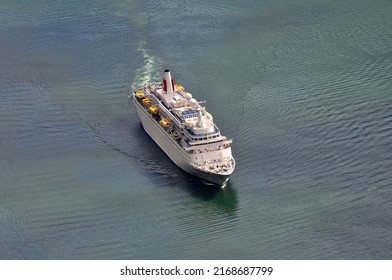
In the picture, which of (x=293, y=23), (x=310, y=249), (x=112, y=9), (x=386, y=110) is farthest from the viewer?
(x=112, y=9)

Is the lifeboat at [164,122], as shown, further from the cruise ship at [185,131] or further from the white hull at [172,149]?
the white hull at [172,149]

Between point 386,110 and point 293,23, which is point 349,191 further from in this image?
point 293,23

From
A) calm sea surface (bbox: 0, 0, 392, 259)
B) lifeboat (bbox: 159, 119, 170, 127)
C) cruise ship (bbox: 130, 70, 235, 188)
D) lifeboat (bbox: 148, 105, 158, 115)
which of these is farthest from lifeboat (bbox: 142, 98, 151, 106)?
lifeboat (bbox: 159, 119, 170, 127)

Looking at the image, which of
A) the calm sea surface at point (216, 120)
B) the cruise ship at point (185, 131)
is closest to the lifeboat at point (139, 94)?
the cruise ship at point (185, 131)

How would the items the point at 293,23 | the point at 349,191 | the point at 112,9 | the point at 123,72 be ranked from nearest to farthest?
1. the point at 349,191
2. the point at 123,72
3. the point at 293,23
4. the point at 112,9

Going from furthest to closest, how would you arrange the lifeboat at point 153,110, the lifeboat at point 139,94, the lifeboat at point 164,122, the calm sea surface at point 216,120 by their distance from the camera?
the lifeboat at point 139,94 < the lifeboat at point 153,110 < the lifeboat at point 164,122 < the calm sea surface at point 216,120

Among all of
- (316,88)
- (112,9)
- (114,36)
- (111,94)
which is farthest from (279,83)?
(112,9)

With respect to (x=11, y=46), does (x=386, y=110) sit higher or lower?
higher
